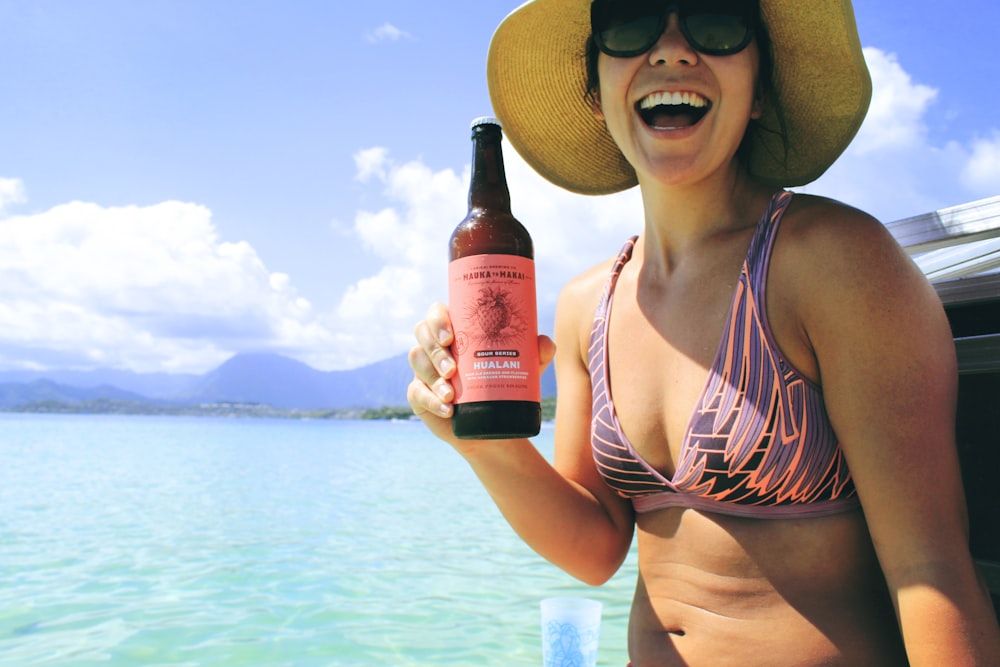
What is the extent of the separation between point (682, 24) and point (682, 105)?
6.9 inches

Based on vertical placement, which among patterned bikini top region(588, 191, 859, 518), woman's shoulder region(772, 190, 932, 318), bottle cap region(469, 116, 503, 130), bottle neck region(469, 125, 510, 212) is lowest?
patterned bikini top region(588, 191, 859, 518)

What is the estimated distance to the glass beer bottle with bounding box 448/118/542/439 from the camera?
170cm

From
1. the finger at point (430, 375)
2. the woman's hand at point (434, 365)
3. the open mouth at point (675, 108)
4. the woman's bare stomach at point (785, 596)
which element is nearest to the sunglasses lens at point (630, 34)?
the open mouth at point (675, 108)

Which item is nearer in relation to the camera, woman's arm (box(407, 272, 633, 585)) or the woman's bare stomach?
the woman's bare stomach

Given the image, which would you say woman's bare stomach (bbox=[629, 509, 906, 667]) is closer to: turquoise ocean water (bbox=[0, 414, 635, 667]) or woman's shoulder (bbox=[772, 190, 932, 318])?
woman's shoulder (bbox=[772, 190, 932, 318])

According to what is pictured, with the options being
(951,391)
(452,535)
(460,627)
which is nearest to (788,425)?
(951,391)

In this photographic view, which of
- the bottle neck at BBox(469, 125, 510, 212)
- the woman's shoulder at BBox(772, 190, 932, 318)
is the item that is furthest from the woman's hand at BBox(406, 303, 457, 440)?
the woman's shoulder at BBox(772, 190, 932, 318)

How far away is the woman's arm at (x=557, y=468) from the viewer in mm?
1805

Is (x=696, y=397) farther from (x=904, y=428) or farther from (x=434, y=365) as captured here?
(x=434, y=365)

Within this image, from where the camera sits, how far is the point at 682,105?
5.67 ft

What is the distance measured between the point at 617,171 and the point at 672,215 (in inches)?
21.8

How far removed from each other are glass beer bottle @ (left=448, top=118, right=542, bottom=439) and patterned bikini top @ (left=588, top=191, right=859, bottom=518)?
1.24 ft

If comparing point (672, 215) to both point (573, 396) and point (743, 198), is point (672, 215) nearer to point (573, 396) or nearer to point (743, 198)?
point (743, 198)

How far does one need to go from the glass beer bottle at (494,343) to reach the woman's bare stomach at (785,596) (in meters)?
0.48
